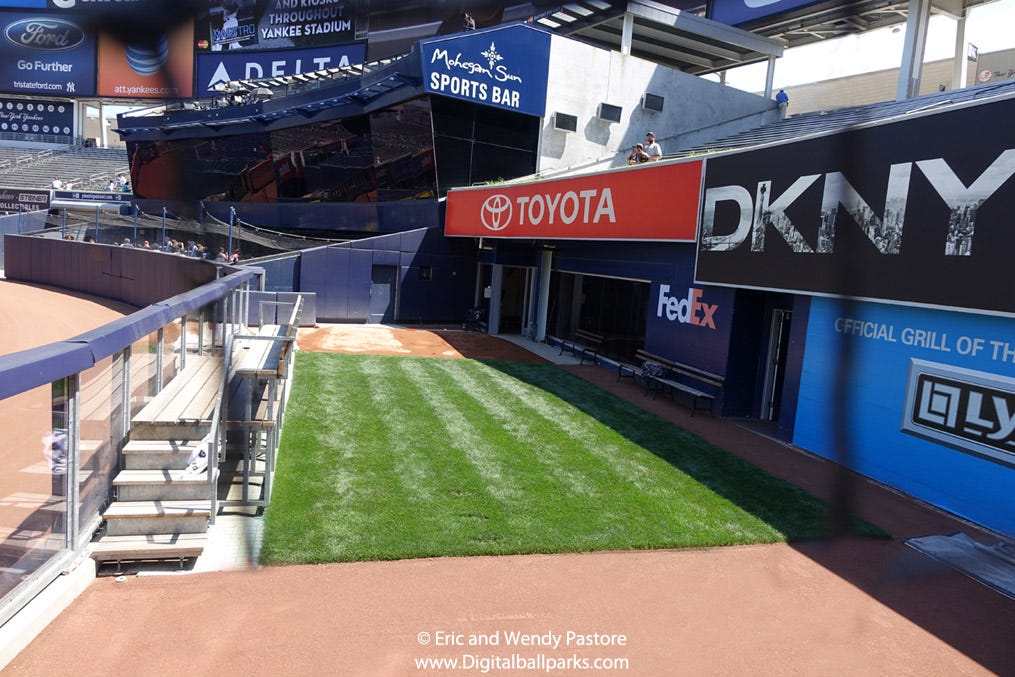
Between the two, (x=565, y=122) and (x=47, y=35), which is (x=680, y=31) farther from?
(x=47, y=35)

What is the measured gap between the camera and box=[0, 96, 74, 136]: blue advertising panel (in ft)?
169

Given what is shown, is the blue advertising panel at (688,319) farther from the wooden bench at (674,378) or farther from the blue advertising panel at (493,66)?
the blue advertising panel at (493,66)

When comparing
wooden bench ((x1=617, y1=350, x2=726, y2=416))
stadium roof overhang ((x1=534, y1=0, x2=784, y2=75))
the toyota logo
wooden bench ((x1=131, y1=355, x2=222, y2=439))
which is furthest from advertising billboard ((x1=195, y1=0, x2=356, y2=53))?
wooden bench ((x1=131, y1=355, x2=222, y2=439))

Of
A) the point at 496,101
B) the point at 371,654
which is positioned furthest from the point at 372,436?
the point at 496,101

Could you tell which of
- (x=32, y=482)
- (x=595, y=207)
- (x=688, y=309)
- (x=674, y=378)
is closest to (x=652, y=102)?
(x=595, y=207)

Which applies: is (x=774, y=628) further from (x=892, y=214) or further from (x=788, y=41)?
(x=788, y=41)

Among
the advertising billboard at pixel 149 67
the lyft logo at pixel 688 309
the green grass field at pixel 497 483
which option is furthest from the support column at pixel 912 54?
the advertising billboard at pixel 149 67

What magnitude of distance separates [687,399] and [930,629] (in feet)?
25.0

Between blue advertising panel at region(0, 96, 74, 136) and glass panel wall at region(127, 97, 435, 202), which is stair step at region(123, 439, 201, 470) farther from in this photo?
blue advertising panel at region(0, 96, 74, 136)

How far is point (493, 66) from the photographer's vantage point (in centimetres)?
2214

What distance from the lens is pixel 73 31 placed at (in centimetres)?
4944

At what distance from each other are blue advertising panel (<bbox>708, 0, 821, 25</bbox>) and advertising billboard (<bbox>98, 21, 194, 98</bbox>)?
3482 centimetres

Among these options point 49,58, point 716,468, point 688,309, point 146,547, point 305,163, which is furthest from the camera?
point 49,58

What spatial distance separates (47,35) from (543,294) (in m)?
49.3
